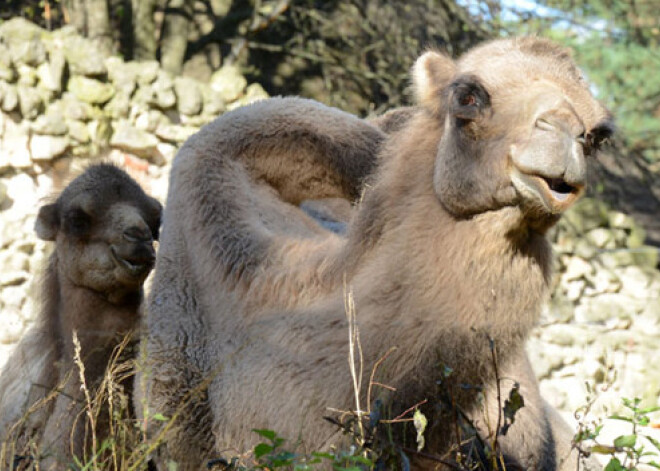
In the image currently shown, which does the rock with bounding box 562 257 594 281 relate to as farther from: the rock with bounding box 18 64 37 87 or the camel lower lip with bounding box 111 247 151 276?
the camel lower lip with bounding box 111 247 151 276

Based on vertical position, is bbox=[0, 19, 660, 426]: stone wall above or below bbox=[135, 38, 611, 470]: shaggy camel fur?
below

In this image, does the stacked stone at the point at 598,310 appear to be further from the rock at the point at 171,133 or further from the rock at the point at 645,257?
the rock at the point at 171,133

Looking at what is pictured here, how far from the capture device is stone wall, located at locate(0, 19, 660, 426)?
10.6 meters

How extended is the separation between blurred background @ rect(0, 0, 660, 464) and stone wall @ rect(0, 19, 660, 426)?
0.05ft

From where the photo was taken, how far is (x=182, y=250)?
3.87 meters

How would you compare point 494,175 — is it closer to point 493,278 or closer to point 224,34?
point 493,278

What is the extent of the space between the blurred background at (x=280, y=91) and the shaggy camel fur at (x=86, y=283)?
15.8 ft

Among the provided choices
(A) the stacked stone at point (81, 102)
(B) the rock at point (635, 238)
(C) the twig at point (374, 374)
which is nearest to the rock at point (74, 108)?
(A) the stacked stone at point (81, 102)

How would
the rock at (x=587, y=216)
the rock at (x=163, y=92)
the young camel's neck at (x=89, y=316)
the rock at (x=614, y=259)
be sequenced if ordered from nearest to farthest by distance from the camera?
the young camel's neck at (x=89, y=316) → the rock at (x=163, y=92) → the rock at (x=614, y=259) → the rock at (x=587, y=216)

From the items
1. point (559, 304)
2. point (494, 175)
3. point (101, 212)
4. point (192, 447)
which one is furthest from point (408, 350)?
point (559, 304)

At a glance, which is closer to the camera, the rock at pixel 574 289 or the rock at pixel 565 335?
the rock at pixel 565 335

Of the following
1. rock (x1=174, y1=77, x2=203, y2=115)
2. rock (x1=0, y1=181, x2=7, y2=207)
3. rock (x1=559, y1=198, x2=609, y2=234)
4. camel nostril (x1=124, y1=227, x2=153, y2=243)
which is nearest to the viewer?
camel nostril (x1=124, y1=227, x2=153, y2=243)

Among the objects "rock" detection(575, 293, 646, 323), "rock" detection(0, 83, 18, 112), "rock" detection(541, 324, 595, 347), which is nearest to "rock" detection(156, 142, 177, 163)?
"rock" detection(0, 83, 18, 112)

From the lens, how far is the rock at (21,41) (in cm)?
1070
